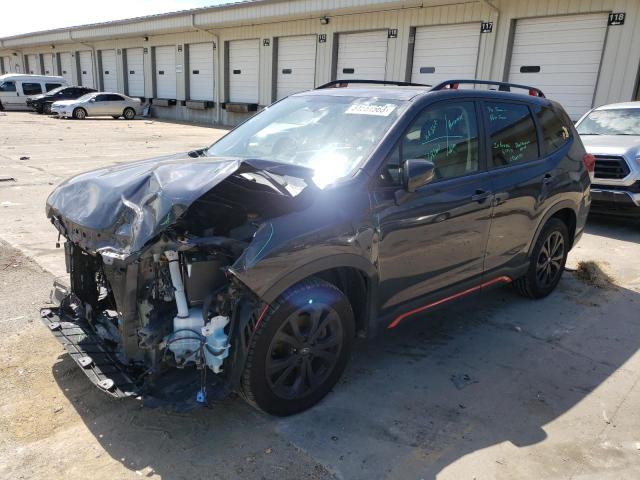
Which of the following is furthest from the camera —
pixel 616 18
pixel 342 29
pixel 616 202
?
pixel 342 29

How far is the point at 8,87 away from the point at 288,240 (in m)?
34.0

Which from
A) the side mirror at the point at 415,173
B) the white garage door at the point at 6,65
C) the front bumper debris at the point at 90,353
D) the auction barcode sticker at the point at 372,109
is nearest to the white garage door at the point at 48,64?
the white garage door at the point at 6,65

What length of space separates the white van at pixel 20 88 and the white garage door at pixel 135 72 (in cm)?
413

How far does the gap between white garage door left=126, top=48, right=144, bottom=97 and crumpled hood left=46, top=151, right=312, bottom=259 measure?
103 feet

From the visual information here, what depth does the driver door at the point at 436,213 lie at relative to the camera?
10.4 feet

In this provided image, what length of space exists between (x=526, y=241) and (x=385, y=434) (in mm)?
2287

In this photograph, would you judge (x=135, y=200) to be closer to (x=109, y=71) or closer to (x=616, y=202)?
(x=616, y=202)

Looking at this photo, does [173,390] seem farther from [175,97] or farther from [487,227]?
[175,97]

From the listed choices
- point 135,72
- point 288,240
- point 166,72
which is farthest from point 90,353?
point 135,72

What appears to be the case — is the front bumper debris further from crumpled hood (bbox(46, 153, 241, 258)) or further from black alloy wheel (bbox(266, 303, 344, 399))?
black alloy wheel (bbox(266, 303, 344, 399))

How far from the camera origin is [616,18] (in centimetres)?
1271

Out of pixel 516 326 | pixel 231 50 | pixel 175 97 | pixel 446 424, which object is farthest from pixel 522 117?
pixel 175 97

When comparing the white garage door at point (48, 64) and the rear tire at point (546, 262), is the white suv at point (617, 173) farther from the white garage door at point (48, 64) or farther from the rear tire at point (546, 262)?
the white garage door at point (48, 64)

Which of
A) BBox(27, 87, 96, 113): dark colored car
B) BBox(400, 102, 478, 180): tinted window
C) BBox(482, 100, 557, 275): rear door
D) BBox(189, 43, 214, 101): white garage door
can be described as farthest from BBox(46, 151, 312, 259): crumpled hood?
BBox(27, 87, 96, 113): dark colored car
